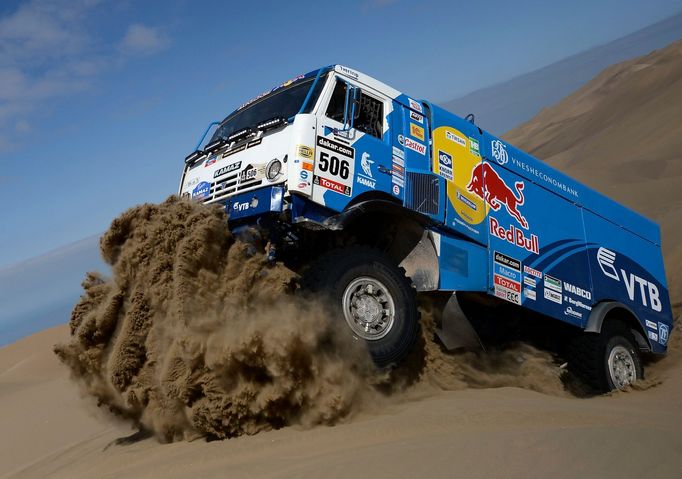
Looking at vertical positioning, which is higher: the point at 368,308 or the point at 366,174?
the point at 366,174

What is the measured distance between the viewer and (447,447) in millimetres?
3840

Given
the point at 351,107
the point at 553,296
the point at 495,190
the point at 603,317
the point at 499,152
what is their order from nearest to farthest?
the point at 351,107, the point at 495,190, the point at 499,152, the point at 553,296, the point at 603,317

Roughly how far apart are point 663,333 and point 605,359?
1.74 meters

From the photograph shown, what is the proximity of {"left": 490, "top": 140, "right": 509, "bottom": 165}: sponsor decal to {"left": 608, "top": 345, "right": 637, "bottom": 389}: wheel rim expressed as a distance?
274 centimetres

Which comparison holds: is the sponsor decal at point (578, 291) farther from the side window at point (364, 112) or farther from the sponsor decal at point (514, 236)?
the side window at point (364, 112)

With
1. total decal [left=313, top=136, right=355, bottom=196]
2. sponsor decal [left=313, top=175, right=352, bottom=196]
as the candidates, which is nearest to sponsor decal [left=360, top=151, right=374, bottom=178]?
total decal [left=313, top=136, right=355, bottom=196]

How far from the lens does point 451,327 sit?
622cm

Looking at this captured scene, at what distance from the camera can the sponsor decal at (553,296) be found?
720 cm

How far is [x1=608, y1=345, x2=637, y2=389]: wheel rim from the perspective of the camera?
25.6 feet

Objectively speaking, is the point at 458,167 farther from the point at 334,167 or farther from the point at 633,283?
the point at 633,283

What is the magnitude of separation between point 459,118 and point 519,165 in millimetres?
969

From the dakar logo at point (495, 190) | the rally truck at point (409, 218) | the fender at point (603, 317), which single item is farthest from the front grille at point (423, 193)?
the fender at point (603, 317)

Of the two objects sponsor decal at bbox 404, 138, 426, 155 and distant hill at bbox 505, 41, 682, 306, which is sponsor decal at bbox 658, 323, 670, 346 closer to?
distant hill at bbox 505, 41, 682, 306

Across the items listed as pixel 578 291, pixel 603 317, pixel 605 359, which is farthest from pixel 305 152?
pixel 605 359
